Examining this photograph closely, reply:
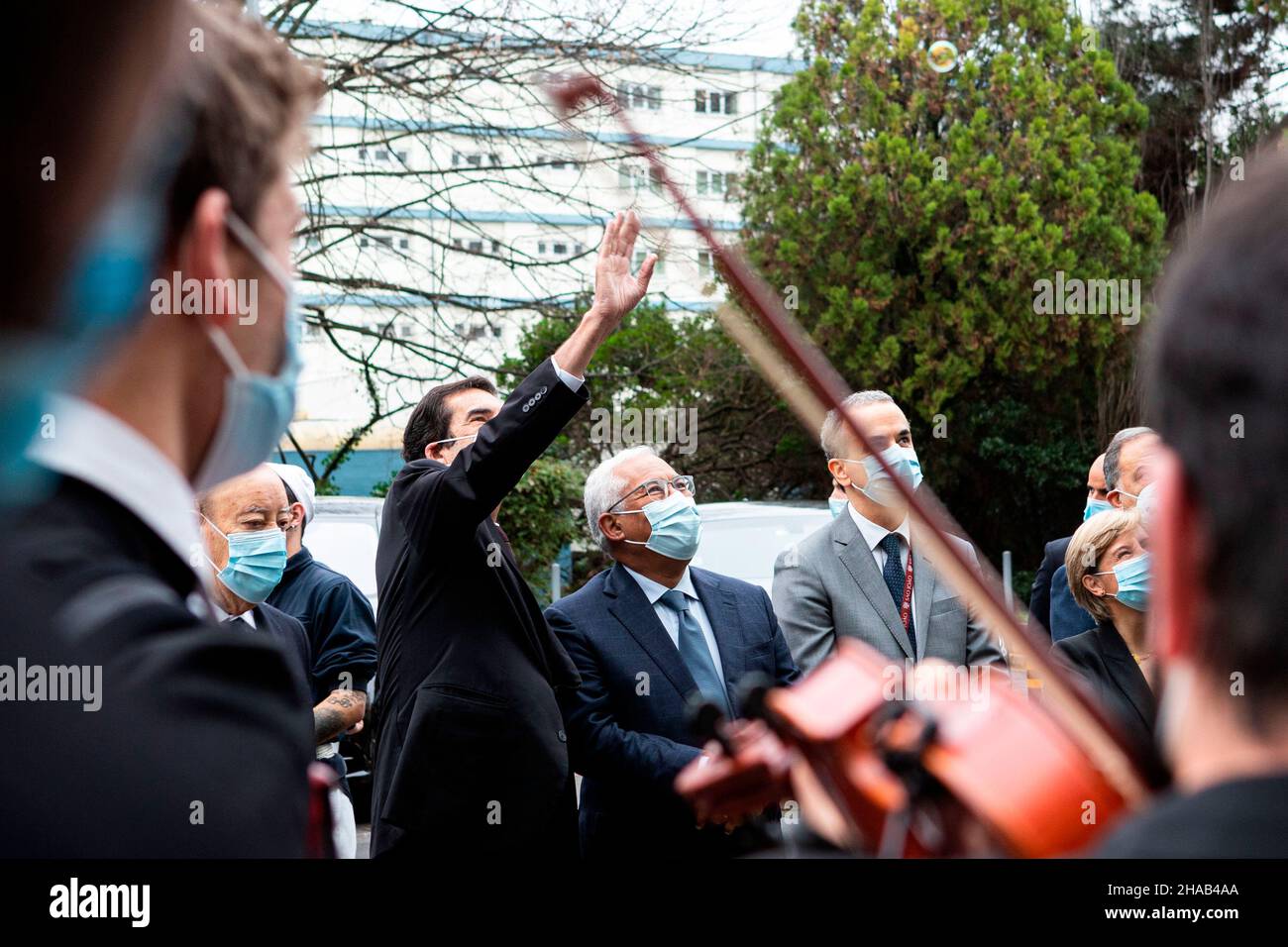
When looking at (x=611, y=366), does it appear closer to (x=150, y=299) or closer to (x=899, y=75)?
(x=899, y=75)

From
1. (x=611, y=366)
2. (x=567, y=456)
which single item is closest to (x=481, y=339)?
(x=611, y=366)

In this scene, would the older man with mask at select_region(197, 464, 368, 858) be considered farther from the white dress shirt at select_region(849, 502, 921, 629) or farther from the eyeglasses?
the white dress shirt at select_region(849, 502, 921, 629)

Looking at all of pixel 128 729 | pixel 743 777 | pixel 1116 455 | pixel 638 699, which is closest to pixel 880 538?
pixel 638 699

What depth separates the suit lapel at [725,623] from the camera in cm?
374

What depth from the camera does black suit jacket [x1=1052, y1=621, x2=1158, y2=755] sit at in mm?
3367

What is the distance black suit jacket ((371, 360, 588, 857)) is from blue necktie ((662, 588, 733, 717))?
1.51 ft

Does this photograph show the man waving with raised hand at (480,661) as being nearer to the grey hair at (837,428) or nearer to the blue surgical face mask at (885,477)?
the blue surgical face mask at (885,477)

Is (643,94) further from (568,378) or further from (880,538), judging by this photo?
(568,378)

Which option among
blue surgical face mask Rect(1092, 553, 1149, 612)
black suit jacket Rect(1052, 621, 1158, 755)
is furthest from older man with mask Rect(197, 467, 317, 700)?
blue surgical face mask Rect(1092, 553, 1149, 612)

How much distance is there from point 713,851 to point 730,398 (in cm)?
1392

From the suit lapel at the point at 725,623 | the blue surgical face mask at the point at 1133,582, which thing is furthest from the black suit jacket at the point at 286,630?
the blue surgical face mask at the point at 1133,582

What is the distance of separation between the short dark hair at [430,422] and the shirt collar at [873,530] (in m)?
1.27

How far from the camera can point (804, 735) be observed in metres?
1.32

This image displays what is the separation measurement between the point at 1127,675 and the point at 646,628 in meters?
1.30
